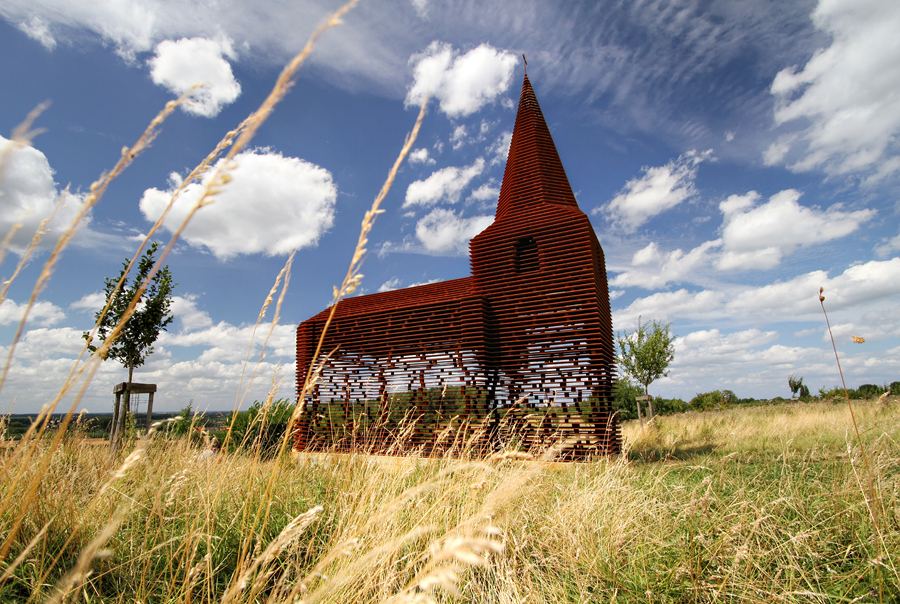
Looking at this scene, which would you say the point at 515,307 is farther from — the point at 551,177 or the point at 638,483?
the point at 638,483

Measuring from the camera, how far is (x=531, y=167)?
12.0m

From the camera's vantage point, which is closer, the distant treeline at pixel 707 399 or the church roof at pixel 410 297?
the church roof at pixel 410 297

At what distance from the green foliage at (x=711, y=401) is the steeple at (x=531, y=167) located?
788 inches

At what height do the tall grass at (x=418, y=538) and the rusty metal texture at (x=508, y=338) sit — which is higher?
the rusty metal texture at (x=508, y=338)

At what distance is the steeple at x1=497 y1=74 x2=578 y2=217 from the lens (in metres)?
11.7

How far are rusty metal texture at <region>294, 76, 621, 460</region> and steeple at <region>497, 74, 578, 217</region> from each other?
38mm

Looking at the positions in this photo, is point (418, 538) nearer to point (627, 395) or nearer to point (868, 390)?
point (627, 395)

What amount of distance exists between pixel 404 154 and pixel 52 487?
3.52 m

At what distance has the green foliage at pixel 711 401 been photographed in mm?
25328

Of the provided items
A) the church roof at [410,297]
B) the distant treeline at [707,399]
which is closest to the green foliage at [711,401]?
the distant treeline at [707,399]

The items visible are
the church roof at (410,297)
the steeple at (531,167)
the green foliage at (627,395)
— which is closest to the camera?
the church roof at (410,297)

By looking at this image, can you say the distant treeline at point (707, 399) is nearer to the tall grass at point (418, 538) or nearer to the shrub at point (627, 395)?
the shrub at point (627, 395)

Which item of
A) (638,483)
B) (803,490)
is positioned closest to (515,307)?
(638,483)

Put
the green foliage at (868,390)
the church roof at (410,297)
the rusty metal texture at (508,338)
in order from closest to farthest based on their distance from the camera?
the rusty metal texture at (508,338)
the church roof at (410,297)
the green foliage at (868,390)
